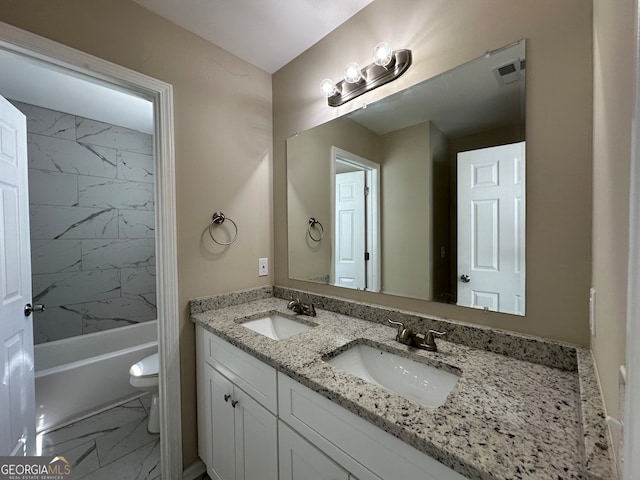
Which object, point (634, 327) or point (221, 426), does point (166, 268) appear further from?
point (634, 327)

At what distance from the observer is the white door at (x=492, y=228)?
3.05 feet

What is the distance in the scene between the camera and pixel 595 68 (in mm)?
741

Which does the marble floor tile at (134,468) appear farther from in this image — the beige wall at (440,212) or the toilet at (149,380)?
the beige wall at (440,212)

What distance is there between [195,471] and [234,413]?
0.67 meters

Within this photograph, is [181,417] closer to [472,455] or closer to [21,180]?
[472,455]

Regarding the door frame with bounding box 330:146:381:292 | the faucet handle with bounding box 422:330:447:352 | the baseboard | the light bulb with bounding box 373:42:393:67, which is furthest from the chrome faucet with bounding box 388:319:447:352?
the baseboard

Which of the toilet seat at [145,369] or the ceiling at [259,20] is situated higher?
the ceiling at [259,20]

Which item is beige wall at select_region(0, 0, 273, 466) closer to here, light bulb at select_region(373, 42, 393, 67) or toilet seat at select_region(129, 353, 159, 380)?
toilet seat at select_region(129, 353, 159, 380)

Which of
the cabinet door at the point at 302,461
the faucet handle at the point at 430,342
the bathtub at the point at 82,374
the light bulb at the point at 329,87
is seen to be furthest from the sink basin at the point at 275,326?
the bathtub at the point at 82,374

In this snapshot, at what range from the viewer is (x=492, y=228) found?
99 centimetres

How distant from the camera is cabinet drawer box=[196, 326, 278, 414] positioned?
98 centimetres

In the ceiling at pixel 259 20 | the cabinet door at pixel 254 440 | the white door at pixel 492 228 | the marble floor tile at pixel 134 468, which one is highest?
the ceiling at pixel 259 20

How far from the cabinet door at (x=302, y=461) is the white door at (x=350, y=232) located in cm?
75

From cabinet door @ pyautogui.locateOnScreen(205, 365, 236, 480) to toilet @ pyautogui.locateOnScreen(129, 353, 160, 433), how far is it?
2.19 feet
